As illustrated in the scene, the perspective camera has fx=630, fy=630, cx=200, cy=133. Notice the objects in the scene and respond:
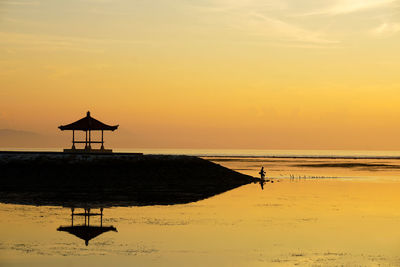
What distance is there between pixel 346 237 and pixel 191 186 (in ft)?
121

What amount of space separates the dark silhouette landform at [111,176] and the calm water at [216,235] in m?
11.8

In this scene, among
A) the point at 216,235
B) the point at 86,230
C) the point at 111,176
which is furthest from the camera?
the point at 111,176

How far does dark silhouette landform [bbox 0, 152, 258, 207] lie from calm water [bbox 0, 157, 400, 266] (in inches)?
465

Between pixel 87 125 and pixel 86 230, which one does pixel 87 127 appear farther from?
pixel 86 230

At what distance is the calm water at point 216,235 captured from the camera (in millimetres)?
26938

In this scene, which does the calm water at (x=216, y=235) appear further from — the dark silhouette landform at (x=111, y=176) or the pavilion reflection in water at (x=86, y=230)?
the dark silhouette landform at (x=111, y=176)

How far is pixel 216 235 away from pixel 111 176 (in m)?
36.8

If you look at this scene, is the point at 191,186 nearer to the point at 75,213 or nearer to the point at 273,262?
the point at 75,213

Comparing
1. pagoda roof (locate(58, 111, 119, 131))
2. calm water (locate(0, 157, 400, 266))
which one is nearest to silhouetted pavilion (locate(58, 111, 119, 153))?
pagoda roof (locate(58, 111, 119, 131))

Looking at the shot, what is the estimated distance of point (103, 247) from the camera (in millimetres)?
29562

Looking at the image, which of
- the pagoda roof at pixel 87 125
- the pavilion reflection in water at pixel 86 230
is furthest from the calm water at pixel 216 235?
the pagoda roof at pixel 87 125

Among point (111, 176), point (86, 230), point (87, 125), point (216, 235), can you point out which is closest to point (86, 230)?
point (86, 230)

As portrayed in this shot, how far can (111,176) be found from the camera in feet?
226

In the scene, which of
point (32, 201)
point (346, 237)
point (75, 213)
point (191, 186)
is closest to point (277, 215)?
point (346, 237)
